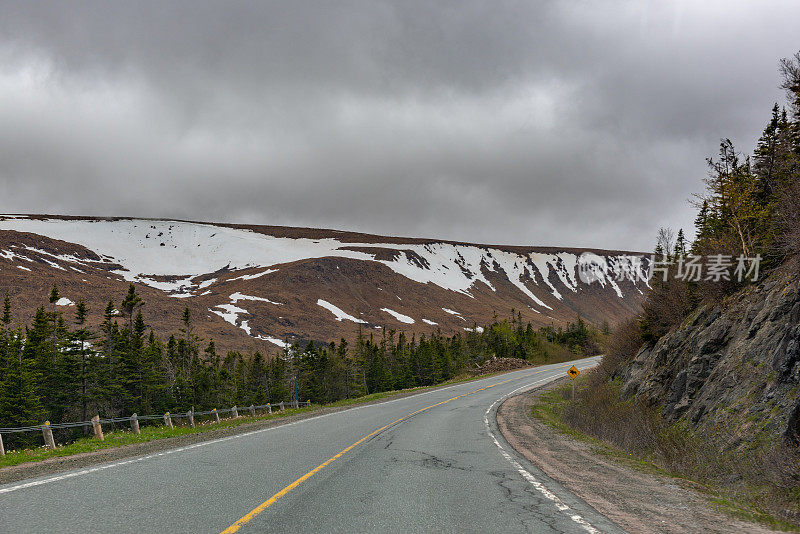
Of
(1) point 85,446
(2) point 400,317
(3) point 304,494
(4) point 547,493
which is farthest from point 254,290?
(4) point 547,493

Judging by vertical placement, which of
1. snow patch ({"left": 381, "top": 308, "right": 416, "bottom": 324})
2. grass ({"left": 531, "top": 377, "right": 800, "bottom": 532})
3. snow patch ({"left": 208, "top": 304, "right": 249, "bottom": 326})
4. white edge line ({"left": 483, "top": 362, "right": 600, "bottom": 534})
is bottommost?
grass ({"left": 531, "top": 377, "right": 800, "bottom": 532})

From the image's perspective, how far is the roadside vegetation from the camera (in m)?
7.63

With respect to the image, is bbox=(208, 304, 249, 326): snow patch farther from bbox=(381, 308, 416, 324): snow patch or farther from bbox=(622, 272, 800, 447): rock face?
bbox=(622, 272, 800, 447): rock face

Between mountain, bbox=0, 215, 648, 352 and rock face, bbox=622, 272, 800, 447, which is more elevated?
mountain, bbox=0, 215, 648, 352

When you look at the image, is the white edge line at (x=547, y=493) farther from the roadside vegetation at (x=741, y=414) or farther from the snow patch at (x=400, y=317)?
the snow patch at (x=400, y=317)

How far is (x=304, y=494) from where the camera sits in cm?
677

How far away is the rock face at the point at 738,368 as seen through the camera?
987 cm

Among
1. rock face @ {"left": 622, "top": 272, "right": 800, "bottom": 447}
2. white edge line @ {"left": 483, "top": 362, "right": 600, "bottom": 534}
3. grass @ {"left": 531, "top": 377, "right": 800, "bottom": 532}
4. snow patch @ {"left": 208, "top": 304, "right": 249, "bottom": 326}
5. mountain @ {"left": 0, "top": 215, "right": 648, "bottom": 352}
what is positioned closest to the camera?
white edge line @ {"left": 483, "top": 362, "right": 600, "bottom": 534}

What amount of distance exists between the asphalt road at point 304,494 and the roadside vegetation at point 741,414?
318 cm

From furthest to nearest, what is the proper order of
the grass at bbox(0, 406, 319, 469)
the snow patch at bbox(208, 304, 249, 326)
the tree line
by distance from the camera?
the snow patch at bbox(208, 304, 249, 326) < the tree line < the grass at bbox(0, 406, 319, 469)

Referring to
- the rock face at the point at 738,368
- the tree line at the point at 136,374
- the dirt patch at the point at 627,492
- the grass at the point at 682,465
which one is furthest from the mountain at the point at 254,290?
the dirt patch at the point at 627,492

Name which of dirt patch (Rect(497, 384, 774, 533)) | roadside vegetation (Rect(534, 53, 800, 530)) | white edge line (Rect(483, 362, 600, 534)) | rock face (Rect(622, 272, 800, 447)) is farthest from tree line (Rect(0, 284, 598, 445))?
white edge line (Rect(483, 362, 600, 534))

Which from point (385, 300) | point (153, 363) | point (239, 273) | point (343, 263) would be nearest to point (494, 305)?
point (385, 300)

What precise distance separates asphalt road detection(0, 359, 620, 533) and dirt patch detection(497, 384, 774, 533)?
0.43 metres
